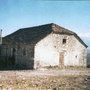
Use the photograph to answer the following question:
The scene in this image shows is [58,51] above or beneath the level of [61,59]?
above

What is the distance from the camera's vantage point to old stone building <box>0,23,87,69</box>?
34.1 m

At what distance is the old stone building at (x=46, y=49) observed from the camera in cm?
3409

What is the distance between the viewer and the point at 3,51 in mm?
41594

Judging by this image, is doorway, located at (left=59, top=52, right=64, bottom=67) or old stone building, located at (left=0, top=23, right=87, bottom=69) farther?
doorway, located at (left=59, top=52, right=64, bottom=67)

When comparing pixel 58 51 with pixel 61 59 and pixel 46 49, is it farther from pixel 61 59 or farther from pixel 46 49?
pixel 46 49

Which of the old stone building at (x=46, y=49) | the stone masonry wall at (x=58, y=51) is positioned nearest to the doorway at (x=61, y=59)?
the old stone building at (x=46, y=49)

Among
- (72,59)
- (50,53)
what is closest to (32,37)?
(50,53)

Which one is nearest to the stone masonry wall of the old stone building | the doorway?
the old stone building

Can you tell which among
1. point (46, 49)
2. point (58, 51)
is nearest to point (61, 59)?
point (58, 51)

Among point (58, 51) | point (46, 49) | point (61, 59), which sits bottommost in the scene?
point (61, 59)

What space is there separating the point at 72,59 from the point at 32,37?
5.84m

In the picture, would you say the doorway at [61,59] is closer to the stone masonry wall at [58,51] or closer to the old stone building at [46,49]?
the old stone building at [46,49]

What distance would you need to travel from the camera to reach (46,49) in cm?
3469

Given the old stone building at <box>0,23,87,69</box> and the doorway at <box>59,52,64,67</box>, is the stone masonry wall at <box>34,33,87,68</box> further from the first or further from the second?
the doorway at <box>59,52,64,67</box>
